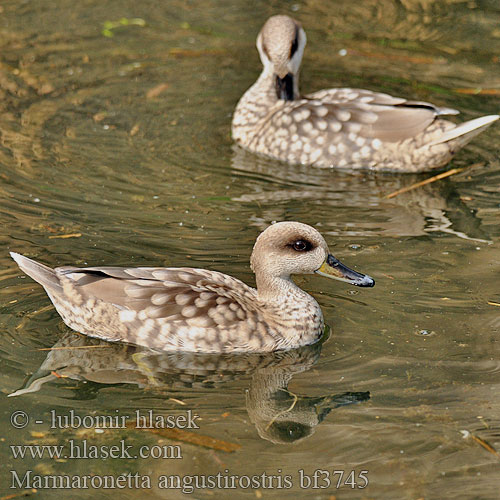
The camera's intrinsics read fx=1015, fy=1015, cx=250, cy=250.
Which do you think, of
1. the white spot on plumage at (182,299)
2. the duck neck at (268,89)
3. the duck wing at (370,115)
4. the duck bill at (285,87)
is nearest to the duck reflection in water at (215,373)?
the white spot on plumage at (182,299)

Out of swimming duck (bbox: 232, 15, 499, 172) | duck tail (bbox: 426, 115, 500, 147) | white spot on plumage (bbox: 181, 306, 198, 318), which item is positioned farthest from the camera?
swimming duck (bbox: 232, 15, 499, 172)

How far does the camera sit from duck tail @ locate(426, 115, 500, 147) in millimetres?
9742

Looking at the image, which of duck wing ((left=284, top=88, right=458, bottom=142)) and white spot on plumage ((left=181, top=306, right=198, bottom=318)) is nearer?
white spot on plumage ((left=181, top=306, right=198, bottom=318))

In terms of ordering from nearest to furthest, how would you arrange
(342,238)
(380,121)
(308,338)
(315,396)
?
1. (315,396)
2. (308,338)
3. (342,238)
4. (380,121)

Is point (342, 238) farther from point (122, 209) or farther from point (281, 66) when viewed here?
point (281, 66)

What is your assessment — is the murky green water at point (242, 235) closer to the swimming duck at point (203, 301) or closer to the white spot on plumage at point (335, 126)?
the swimming duck at point (203, 301)

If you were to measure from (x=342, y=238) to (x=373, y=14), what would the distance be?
6.27 meters

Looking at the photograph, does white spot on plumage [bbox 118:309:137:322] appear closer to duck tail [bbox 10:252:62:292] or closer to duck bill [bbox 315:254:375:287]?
duck tail [bbox 10:252:62:292]

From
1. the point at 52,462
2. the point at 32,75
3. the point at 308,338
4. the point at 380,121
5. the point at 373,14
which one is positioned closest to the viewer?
the point at 52,462

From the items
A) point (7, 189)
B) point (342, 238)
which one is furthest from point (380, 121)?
point (7, 189)

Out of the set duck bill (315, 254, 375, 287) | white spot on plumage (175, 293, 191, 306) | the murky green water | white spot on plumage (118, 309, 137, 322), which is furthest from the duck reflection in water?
duck bill (315, 254, 375, 287)

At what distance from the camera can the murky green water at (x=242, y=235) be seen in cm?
607

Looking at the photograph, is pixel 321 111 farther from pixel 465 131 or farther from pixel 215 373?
pixel 215 373

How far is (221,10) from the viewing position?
14.2 metres
